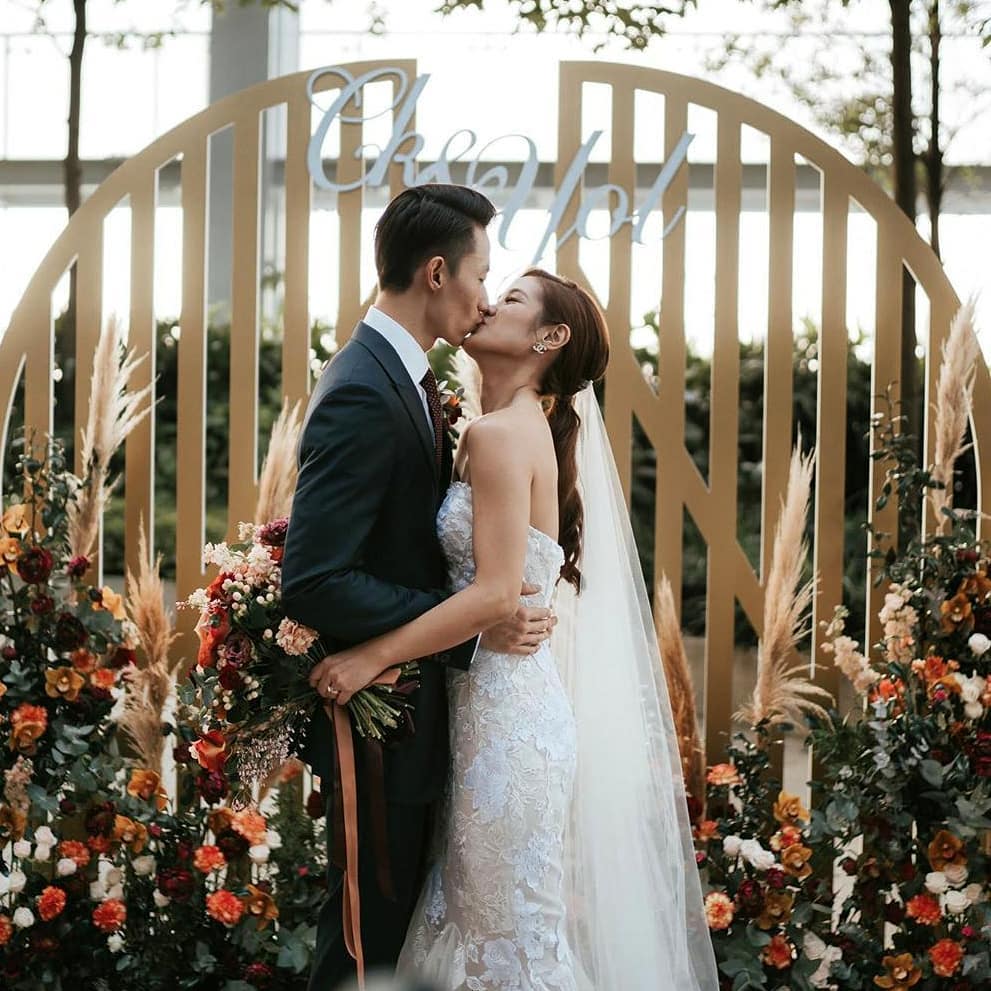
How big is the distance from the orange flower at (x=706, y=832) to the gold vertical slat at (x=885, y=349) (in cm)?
78

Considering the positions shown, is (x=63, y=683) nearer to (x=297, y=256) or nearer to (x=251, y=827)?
(x=251, y=827)

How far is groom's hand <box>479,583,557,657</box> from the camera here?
2639 millimetres

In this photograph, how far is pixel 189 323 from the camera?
4.12 m

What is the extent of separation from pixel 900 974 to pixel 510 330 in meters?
2.00

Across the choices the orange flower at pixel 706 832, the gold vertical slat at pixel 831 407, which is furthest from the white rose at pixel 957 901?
the gold vertical slat at pixel 831 407

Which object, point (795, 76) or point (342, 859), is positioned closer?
point (342, 859)

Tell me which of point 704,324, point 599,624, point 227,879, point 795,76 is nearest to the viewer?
point 599,624

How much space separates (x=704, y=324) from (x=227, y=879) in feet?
16.6

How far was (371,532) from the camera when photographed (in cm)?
254

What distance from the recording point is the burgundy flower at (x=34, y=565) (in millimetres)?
3623

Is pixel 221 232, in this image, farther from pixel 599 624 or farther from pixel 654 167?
pixel 599 624

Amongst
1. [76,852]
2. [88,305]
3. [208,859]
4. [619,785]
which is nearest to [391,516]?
[619,785]

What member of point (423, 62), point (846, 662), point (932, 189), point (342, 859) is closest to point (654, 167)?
point (932, 189)

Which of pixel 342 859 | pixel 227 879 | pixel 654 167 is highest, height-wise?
pixel 654 167
